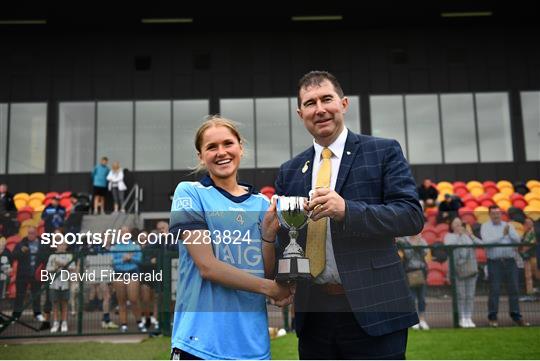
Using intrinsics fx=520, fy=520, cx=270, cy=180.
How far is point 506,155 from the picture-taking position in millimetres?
21453

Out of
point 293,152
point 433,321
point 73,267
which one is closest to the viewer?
point 73,267

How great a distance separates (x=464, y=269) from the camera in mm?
7652

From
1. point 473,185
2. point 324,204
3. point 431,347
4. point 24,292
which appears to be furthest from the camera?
point 473,185

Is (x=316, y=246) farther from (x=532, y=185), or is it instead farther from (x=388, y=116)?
(x=388, y=116)

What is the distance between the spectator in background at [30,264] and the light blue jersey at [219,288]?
1.15 metres

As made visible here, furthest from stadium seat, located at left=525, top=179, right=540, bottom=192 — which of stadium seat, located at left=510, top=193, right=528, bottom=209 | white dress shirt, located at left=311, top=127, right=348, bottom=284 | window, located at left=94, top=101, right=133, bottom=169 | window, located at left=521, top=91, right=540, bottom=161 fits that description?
white dress shirt, located at left=311, top=127, right=348, bottom=284

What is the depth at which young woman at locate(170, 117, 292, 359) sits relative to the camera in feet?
7.22

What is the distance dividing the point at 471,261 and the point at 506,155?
1575 centimetres

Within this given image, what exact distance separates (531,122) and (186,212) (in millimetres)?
22486

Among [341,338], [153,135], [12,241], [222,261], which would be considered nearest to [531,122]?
[153,135]

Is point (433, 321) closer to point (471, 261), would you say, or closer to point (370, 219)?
point (471, 261)

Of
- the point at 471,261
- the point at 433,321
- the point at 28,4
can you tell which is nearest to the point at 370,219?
the point at 471,261

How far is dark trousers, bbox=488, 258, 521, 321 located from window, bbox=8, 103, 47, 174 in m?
18.9

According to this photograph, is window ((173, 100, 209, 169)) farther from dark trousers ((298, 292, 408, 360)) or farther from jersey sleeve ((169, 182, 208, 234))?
jersey sleeve ((169, 182, 208, 234))
